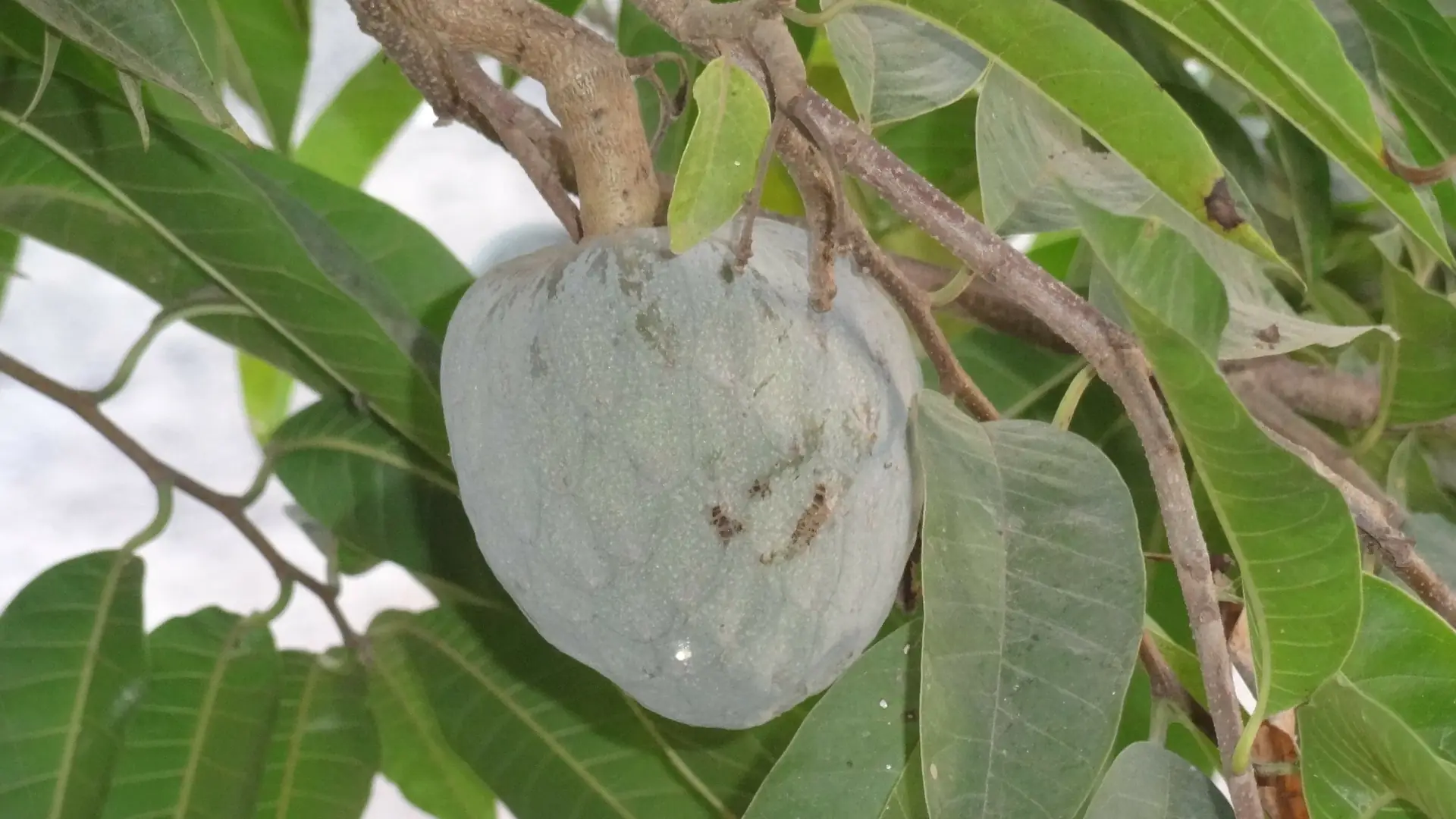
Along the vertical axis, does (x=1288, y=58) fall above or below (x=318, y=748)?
above

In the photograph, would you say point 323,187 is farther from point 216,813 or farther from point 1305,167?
point 1305,167

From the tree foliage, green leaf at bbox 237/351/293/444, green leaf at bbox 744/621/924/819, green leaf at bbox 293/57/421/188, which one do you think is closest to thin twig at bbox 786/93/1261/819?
the tree foliage

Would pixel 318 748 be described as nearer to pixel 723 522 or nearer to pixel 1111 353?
pixel 723 522

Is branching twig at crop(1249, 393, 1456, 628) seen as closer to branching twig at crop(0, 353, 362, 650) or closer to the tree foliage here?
the tree foliage

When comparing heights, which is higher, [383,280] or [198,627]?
[383,280]

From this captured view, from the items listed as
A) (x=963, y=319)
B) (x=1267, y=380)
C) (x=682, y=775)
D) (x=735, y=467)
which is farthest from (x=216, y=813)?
(x=1267, y=380)

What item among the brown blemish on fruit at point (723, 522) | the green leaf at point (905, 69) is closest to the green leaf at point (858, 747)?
the brown blemish on fruit at point (723, 522)

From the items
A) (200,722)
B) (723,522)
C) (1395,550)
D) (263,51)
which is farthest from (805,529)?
(263,51)
